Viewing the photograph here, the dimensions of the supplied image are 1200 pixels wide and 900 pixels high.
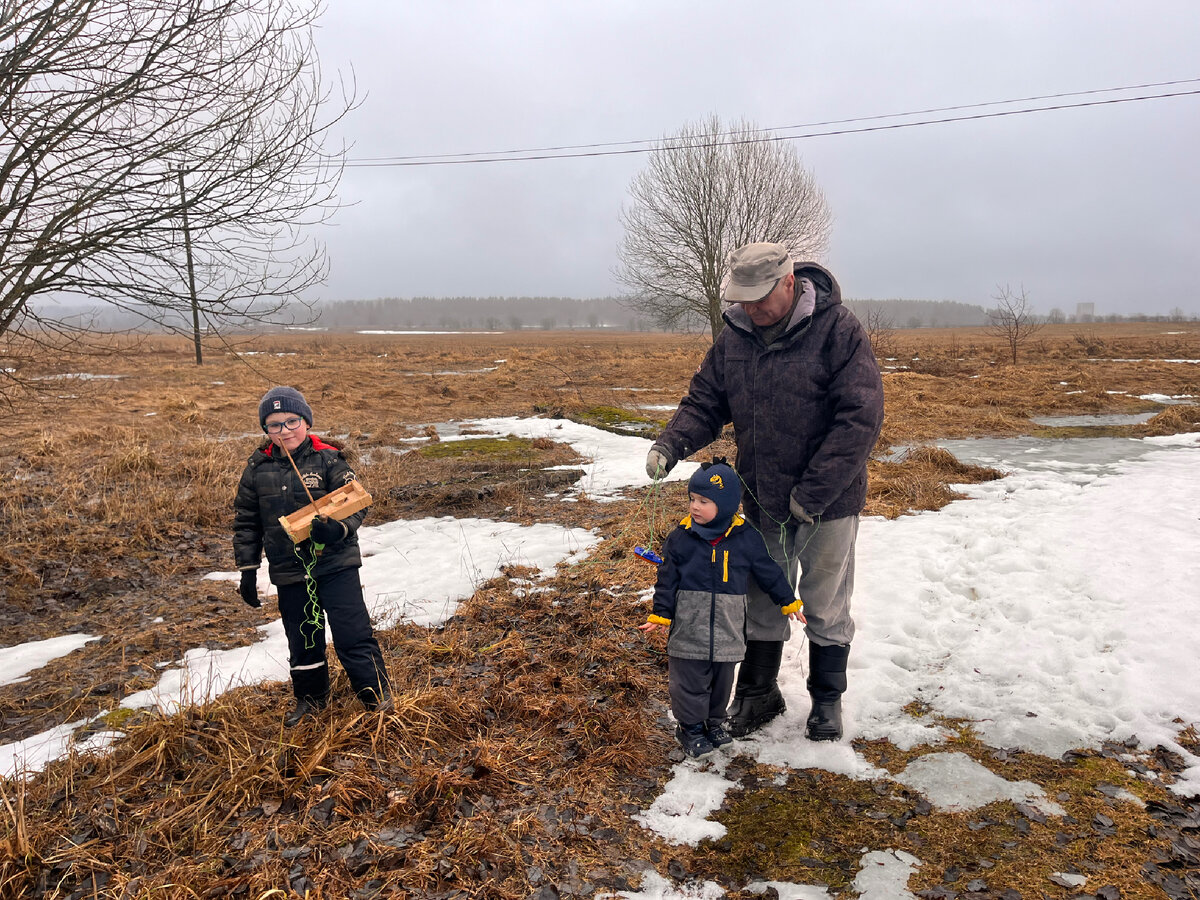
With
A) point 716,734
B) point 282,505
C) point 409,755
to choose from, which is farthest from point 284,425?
point 716,734

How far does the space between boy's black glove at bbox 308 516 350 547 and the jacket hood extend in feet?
7.22

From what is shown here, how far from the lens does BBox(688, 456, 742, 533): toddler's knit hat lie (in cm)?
322

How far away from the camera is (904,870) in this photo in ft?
8.57

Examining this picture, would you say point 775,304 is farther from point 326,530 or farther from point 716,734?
point 326,530

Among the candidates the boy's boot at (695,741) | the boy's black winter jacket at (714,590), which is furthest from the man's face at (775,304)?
the boy's boot at (695,741)

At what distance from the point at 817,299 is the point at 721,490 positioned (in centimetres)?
104

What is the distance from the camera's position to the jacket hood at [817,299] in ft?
10.6

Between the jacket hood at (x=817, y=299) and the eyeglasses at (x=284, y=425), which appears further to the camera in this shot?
the eyeglasses at (x=284, y=425)

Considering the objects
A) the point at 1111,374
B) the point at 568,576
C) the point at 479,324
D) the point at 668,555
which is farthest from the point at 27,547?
the point at 479,324

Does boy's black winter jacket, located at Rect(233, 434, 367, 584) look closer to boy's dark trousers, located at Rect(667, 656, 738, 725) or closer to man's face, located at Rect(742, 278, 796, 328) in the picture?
boy's dark trousers, located at Rect(667, 656, 738, 725)

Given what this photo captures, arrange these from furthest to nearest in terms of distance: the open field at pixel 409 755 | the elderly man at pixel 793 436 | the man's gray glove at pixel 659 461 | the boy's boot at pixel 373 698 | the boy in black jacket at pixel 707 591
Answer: the boy's boot at pixel 373 698 < the man's gray glove at pixel 659 461 < the boy in black jacket at pixel 707 591 < the elderly man at pixel 793 436 < the open field at pixel 409 755

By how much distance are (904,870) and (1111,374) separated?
77.2 feet

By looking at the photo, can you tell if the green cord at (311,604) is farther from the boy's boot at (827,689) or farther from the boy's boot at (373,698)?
the boy's boot at (827,689)

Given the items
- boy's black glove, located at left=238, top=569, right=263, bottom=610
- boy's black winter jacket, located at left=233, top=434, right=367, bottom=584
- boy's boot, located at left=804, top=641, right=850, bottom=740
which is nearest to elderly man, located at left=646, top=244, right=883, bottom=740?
boy's boot, located at left=804, top=641, right=850, bottom=740
